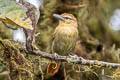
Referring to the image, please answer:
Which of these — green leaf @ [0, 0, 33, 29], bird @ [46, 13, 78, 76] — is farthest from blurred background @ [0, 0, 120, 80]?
green leaf @ [0, 0, 33, 29]

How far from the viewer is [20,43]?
1.98m

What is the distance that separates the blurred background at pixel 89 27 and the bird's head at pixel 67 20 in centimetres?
17

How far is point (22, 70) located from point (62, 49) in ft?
3.84

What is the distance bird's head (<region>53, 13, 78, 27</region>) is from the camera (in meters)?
3.12

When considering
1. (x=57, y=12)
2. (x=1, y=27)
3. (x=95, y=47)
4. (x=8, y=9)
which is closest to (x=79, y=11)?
(x=57, y=12)

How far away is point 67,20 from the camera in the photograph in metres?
3.20

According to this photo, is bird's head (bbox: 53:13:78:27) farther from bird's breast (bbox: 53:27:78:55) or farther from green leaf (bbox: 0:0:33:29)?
green leaf (bbox: 0:0:33:29)

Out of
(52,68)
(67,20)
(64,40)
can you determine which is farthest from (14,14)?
(67,20)

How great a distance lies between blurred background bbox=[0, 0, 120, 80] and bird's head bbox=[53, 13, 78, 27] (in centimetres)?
17

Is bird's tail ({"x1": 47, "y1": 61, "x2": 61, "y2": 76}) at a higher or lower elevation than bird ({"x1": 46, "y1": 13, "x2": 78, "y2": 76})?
lower

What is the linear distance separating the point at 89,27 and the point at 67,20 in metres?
0.79

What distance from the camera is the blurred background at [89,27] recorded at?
308cm

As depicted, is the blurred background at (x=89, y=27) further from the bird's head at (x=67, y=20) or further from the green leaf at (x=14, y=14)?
the green leaf at (x=14, y=14)

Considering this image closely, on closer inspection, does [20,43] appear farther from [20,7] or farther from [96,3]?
[96,3]
